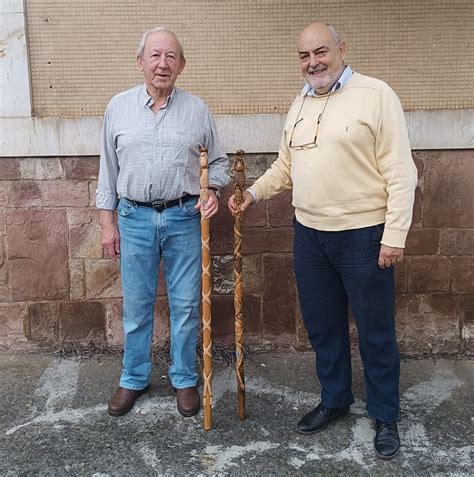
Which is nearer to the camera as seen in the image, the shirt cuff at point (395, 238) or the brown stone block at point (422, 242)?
the shirt cuff at point (395, 238)

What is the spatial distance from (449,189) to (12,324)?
108 inches

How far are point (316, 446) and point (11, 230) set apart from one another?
2140 mm

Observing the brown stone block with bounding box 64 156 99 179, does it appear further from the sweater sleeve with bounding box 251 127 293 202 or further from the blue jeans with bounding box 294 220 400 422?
the blue jeans with bounding box 294 220 400 422

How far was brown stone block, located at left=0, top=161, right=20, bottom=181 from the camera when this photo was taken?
3635mm

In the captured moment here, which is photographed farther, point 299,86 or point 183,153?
point 299,86

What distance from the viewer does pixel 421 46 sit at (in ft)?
11.9

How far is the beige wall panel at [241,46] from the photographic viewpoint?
3582 millimetres

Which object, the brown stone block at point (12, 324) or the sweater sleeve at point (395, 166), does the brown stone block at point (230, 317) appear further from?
the sweater sleeve at point (395, 166)

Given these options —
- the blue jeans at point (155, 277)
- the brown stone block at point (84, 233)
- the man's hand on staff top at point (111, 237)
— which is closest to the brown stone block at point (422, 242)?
the blue jeans at point (155, 277)

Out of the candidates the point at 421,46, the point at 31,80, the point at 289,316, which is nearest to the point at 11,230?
the point at 31,80

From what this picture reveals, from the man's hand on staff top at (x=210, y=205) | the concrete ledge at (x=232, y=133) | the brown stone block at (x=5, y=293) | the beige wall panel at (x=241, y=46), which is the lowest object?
the brown stone block at (x=5, y=293)

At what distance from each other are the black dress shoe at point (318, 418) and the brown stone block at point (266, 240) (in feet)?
3.45

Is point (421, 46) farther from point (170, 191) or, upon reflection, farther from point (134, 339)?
point (134, 339)

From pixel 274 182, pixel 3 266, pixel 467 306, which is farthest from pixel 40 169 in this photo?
pixel 467 306
